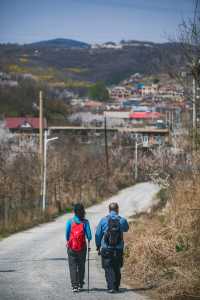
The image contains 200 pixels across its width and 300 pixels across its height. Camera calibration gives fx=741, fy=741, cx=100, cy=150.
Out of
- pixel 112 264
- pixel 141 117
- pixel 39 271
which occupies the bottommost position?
pixel 141 117

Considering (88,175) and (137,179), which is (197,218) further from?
(137,179)

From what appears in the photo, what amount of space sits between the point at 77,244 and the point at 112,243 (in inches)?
25.6

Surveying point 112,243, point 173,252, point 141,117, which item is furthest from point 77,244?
point 141,117

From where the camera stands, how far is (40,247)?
2006 centimetres

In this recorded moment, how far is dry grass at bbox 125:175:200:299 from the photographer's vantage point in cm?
1148

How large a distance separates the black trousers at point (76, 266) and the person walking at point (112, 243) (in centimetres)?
39

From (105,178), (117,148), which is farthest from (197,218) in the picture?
(117,148)

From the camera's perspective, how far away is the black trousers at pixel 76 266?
1252 cm

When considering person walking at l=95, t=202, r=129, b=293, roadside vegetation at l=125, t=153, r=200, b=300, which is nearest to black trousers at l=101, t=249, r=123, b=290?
person walking at l=95, t=202, r=129, b=293

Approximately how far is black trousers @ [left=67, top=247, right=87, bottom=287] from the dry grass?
4.21 ft

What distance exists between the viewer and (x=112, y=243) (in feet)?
40.0

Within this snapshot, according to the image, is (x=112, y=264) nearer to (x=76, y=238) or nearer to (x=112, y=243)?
(x=112, y=243)

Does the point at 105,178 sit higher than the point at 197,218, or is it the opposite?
the point at 197,218

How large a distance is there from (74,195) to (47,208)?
30.5 ft
